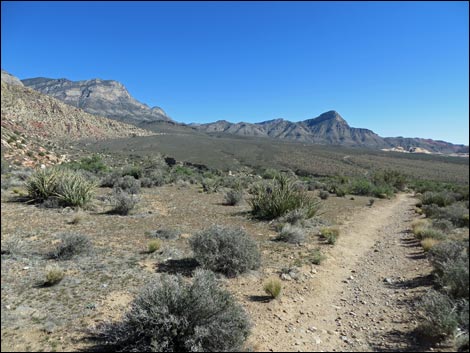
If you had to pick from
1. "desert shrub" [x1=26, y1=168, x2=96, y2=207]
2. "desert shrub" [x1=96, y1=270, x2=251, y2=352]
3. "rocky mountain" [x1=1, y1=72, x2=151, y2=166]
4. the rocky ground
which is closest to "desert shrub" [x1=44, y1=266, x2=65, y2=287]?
the rocky ground

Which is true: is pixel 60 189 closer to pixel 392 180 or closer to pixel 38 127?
pixel 392 180

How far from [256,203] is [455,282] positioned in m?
A: 8.87

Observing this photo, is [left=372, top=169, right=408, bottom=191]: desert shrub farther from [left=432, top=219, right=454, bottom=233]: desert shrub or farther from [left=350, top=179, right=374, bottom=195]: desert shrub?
[left=432, top=219, right=454, bottom=233]: desert shrub

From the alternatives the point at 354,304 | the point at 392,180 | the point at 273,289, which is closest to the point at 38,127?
the point at 392,180

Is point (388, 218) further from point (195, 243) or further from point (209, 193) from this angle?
point (195, 243)

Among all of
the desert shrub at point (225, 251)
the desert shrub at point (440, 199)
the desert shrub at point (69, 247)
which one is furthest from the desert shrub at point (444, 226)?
the desert shrub at point (69, 247)

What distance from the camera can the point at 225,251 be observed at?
23.8 ft

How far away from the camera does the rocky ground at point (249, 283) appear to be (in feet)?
15.2

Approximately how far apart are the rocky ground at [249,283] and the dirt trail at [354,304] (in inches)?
0.6

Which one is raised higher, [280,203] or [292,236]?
[280,203]

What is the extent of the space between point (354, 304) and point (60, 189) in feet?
38.7

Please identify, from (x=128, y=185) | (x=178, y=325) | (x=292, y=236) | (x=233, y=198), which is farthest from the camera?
(x=128, y=185)

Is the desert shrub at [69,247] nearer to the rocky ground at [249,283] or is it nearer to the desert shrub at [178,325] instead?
the rocky ground at [249,283]

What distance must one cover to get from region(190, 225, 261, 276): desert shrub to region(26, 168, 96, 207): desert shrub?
725 centimetres
